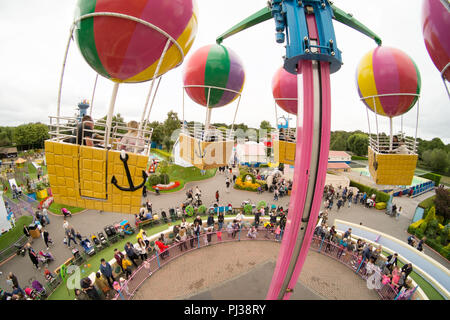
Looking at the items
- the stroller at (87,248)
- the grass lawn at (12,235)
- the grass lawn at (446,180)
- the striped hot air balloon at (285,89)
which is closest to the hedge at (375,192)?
the striped hot air balloon at (285,89)

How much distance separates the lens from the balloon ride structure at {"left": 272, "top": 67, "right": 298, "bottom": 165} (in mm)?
7699

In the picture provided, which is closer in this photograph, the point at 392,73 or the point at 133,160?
the point at 133,160

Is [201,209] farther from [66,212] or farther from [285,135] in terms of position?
[66,212]

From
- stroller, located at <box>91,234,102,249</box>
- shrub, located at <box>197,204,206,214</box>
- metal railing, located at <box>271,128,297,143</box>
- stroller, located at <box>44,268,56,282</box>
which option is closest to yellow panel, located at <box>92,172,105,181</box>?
metal railing, located at <box>271,128,297,143</box>

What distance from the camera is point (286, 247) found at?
13.1 feet

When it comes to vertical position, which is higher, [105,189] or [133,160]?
[133,160]

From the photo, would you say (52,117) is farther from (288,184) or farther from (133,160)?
(288,184)

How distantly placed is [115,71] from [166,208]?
1296 centimetres

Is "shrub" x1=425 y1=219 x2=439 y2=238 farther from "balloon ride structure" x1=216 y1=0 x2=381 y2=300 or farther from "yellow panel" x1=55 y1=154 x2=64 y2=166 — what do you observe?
"yellow panel" x1=55 y1=154 x2=64 y2=166

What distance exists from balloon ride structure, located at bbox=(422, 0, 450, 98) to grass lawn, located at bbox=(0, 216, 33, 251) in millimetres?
17708

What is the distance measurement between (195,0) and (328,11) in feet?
8.36

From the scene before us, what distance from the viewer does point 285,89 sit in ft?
25.6
